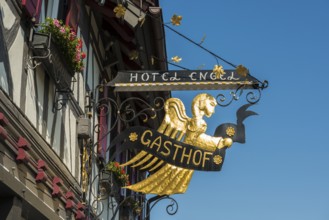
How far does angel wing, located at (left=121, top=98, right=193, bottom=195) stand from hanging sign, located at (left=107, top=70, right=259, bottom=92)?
0.38 meters

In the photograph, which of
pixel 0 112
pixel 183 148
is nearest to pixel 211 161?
pixel 183 148

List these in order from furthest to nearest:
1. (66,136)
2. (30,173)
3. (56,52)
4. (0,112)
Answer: (66,136)
(56,52)
(30,173)
(0,112)

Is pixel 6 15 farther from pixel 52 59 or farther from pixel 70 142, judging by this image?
pixel 70 142

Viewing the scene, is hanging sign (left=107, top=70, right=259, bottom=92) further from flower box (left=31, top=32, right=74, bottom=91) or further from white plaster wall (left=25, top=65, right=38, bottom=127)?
white plaster wall (left=25, top=65, right=38, bottom=127)

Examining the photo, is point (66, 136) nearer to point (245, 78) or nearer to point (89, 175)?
point (89, 175)

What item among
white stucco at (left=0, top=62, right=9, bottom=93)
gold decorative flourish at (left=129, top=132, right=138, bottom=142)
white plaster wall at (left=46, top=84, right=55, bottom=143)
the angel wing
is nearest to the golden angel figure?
the angel wing

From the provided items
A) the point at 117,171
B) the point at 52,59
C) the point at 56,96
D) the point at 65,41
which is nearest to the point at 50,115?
the point at 56,96

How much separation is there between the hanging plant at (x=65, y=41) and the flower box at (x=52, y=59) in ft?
0.19

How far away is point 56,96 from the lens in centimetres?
969

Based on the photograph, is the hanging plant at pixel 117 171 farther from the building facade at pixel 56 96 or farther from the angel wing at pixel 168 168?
the angel wing at pixel 168 168

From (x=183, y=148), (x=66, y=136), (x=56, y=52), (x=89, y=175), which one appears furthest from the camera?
(x=89, y=175)

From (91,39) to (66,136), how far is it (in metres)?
2.80

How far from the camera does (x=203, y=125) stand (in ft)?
32.6

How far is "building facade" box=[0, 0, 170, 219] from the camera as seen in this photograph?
293 inches
